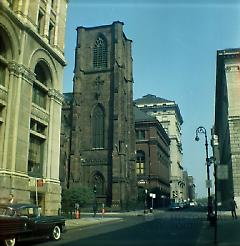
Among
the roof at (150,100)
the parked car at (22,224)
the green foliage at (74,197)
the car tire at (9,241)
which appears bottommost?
the car tire at (9,241)

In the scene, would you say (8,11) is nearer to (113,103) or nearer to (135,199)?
(113,103)

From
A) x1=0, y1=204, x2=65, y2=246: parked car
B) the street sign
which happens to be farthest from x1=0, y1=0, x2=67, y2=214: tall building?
the street sign

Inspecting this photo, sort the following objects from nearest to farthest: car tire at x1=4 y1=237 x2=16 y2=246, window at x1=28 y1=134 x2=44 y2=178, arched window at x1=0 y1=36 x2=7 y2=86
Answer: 1. car tire at x1=4 y1=237 x2=16 y2=246
2. arched window at x1=0 y1=36 x2=7 y2=86
3. window at x1=28 y1=134 x2=44 y2=178

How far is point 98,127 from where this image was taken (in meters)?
68.8

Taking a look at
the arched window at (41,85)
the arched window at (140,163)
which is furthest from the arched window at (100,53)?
the arched window at (41,85)

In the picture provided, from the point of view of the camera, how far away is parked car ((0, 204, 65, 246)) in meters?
13.9

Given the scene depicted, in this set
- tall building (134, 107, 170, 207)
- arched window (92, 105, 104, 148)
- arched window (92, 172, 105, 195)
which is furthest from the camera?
tall building (134, 107, 170, 207)

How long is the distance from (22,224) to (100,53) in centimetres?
6106

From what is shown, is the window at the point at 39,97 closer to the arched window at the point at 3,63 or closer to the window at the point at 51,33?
the arched window at the point at 3,63

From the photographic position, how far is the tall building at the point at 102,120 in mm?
64812

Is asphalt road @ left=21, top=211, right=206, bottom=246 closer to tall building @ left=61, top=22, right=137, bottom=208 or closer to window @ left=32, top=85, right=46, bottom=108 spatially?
window @ left=32, top=85, right=46, bottom=108

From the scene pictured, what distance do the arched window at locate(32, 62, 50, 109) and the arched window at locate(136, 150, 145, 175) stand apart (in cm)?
5422

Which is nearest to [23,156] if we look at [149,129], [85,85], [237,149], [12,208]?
[12,208]

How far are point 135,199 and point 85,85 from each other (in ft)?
74.1
